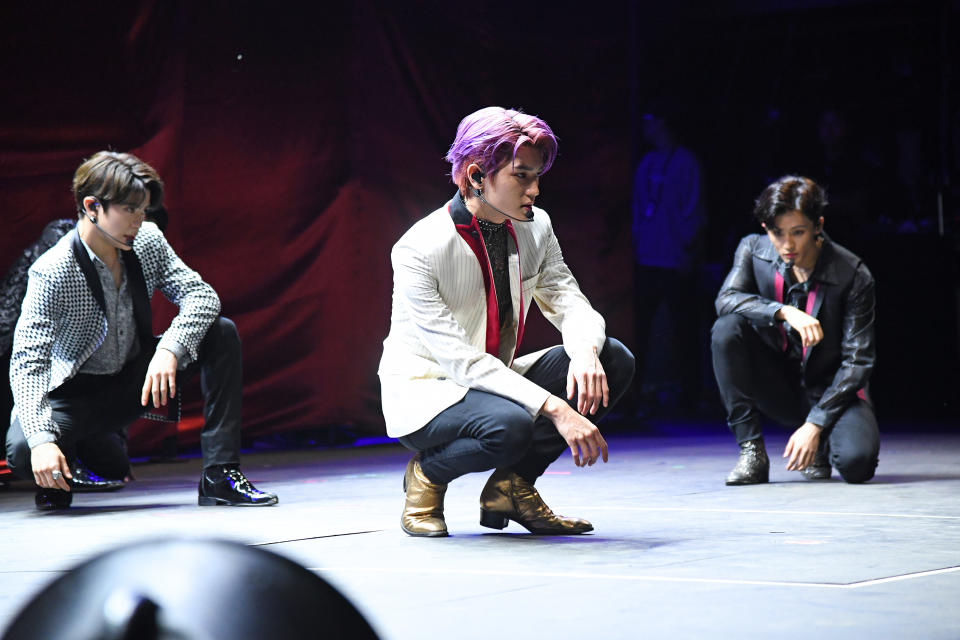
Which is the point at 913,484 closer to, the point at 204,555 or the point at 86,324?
the point at 86,324

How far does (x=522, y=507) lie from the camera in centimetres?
342

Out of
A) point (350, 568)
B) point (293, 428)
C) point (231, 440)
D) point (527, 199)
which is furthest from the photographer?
point (293, 428)

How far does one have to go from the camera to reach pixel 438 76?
21.4ft

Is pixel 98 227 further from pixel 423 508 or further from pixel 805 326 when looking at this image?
pixel 805 326

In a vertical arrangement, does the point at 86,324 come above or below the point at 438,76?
below

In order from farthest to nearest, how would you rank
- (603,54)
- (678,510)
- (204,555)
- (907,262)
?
(907,262), (603,54), (678,510), (204,555)

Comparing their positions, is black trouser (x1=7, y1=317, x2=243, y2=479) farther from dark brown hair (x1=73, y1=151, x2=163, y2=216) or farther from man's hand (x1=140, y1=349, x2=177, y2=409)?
dark brown hair (x1=73, y1=151, x2=163, y2=216)

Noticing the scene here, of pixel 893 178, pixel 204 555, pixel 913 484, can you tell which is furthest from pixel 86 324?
pixel 893 178

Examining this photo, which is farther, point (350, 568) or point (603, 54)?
point (603, 54)

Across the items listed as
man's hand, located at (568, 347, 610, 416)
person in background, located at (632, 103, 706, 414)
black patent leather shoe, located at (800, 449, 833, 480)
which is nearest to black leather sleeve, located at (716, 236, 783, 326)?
black patent leather shoe, located at (800, 449, 833, 480)

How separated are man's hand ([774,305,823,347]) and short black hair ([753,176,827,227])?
34cm

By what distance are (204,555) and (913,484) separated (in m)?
3.61

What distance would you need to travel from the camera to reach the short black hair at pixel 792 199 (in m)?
4.47

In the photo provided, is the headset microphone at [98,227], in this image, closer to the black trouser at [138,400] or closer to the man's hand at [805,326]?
the black trouser at [138,400]
